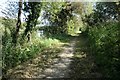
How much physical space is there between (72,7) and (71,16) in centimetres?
154

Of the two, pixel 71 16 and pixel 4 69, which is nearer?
pixel 4 69

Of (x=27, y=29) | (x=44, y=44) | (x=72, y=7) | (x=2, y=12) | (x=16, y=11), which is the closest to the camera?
(x=2, y=12)

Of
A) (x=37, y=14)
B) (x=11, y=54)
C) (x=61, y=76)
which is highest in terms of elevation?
(x=37, y=14)

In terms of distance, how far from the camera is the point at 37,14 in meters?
18.7

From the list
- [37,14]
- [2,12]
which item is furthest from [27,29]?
[2,12]

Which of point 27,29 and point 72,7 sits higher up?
point 72,7

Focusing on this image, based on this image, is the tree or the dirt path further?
the tree

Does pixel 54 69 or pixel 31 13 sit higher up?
pixel 31 13

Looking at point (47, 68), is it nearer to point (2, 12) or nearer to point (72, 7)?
point (2, 12)

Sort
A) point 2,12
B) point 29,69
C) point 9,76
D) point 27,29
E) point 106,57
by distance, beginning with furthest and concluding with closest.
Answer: point 27,29 < point 2,12 < point 29,69 < point 9,76 < point 106,57

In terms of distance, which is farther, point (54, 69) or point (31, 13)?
point (31, 13)

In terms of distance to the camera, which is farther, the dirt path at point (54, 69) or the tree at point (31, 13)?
the tree at point (31, 13)

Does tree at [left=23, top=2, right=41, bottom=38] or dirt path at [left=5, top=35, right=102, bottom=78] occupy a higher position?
tree at [left=23, top=2, right=41, bottom=38]

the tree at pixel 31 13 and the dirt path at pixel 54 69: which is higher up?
the tree at pixel 31 13
